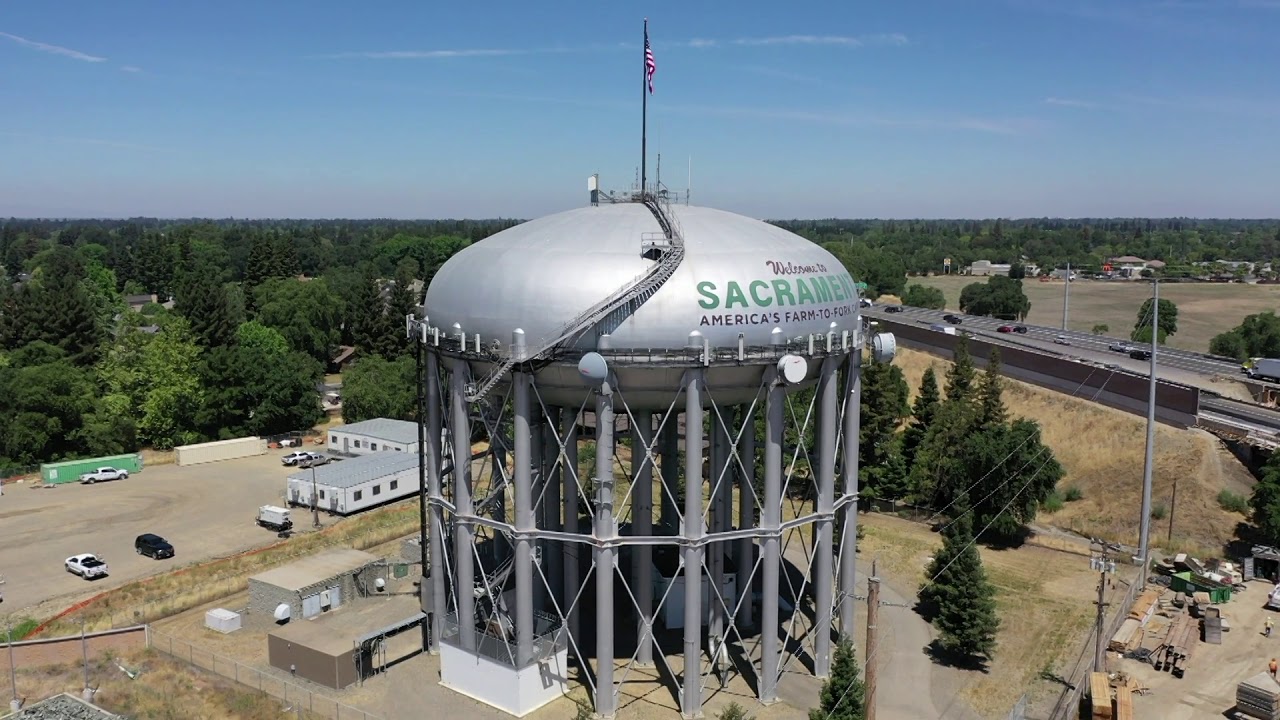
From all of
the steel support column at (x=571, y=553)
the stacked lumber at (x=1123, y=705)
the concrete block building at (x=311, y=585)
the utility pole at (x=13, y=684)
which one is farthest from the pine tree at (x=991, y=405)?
the utility pole at (x=13, y=684)

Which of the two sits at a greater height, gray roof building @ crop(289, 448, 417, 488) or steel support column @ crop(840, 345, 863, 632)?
steel support column @ crop(840, 345, 863, 632)

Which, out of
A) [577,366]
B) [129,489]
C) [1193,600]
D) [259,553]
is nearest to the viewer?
[577,366]

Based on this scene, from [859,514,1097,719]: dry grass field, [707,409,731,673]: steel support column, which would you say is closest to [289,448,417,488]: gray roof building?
[707,409,731,673]: steel support column

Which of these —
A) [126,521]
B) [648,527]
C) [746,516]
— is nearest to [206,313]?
[126,521]

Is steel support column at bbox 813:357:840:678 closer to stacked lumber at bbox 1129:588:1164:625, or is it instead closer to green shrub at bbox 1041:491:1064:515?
stacked lumber at bbox 1129:588:1164:625

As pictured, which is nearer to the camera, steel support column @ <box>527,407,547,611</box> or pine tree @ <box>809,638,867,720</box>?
pine tree @ <box>809,638,867,720</box>

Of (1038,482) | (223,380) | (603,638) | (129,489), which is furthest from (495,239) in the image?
(223,380)

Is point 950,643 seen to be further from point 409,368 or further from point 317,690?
point 409,368

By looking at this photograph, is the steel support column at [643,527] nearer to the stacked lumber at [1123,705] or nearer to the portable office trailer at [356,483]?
the stacked lumber at [1123,705]
